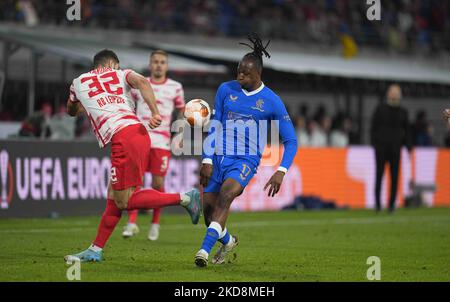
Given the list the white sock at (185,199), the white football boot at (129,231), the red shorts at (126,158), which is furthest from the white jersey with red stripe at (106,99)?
the white football boot at (129,231)

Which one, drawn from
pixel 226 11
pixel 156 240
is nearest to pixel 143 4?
pixel 226 11

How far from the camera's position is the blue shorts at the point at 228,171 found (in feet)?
35.4

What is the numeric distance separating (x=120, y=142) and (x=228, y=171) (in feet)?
3.86

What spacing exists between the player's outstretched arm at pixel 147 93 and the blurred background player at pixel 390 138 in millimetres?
11782

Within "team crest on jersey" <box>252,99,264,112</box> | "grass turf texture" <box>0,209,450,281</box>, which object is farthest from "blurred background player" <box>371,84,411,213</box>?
"team crest on jersey" <box>252,99,264,112</box>

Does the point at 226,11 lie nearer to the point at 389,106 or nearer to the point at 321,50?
the point at 321,50

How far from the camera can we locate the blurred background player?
867 inches

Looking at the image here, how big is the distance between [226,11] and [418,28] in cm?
894

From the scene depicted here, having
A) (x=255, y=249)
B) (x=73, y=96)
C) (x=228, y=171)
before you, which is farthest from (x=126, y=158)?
(x=255, y=249)

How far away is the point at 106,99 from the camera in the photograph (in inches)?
435

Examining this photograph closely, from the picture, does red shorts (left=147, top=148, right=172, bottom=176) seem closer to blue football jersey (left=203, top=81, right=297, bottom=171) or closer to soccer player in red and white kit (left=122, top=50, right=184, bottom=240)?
soccer player in red and white kit (left=122, top=50, right=184, bottom=240)

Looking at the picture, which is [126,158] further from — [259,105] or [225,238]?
[259,105]

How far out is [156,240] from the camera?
1448 cm

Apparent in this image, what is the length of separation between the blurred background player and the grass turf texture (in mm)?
1485
